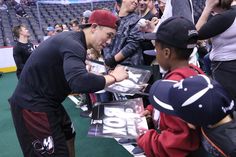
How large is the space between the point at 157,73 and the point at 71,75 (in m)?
1.35

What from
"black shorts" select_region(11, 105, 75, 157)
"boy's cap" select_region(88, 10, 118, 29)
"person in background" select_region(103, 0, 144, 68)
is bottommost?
"black shorts" select_region(11, 105, 75, 157)

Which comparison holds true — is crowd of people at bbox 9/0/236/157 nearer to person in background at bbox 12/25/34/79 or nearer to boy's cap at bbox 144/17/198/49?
boy's cap at bbox 144/17/198/49

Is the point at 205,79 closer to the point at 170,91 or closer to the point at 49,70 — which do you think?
the point at 170,91

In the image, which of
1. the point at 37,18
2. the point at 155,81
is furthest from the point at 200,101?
the point at 37,18

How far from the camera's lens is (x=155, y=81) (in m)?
1.74

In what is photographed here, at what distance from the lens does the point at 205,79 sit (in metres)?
1.14

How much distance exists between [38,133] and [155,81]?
2.68 ft

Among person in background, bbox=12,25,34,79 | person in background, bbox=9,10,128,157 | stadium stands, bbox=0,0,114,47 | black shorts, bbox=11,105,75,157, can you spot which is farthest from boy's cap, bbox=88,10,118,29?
stadium stands, bbox=0,0,114,47

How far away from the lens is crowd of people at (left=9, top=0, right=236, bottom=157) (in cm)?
112

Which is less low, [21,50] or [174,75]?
[174,75]

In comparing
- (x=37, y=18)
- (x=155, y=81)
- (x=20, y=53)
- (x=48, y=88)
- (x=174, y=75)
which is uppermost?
(x=174, y=75)

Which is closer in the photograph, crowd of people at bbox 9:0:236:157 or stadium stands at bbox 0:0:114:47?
crowd of people at bbox 9:0:236:157

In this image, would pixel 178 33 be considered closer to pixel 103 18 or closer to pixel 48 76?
pixel 103 18

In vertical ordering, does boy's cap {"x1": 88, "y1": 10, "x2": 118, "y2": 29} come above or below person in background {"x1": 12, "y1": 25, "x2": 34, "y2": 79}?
above
